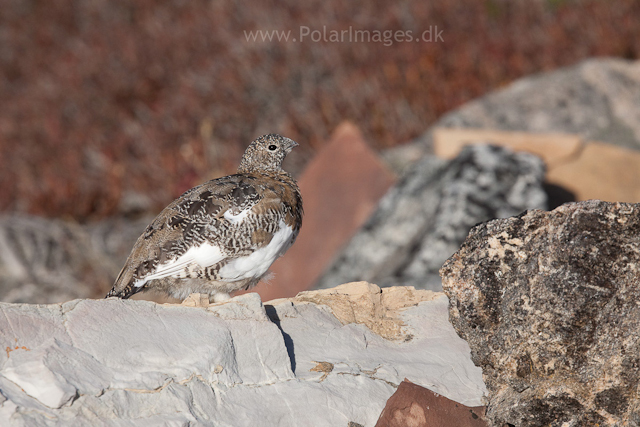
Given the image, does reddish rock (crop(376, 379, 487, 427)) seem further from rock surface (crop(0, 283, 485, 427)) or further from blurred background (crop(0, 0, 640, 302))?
blurred background (crop(0, 0, 640, 302))

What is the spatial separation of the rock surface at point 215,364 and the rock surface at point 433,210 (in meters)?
2.74

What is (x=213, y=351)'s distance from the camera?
9.91ft

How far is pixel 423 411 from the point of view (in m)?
3.07

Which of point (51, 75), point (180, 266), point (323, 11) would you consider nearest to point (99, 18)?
point (51, 75)

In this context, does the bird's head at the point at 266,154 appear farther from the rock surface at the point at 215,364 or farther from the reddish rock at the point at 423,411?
the reddish rock at the point at 423,411

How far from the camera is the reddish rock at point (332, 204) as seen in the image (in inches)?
315

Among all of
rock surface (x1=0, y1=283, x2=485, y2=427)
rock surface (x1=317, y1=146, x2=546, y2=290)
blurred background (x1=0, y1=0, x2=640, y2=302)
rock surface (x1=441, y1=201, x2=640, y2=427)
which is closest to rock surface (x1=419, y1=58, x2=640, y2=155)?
blurred background (x1=0, y1=0, x2=640, y2=302)

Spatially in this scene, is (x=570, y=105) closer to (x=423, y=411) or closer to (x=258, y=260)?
(x=258, y=260)

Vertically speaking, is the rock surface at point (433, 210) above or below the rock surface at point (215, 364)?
below

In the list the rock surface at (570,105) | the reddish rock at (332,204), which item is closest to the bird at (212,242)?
the reddish rock at (332,204)

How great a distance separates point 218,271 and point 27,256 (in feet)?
24.1

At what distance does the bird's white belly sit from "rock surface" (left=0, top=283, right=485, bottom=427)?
35 centimetres

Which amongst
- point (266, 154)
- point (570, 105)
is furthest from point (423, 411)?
point (570, 105)

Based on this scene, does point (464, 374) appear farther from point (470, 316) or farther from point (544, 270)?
point (544, 270)
